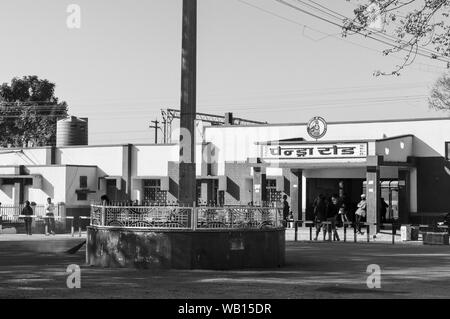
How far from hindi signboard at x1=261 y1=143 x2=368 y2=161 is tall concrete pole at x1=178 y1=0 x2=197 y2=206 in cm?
1792

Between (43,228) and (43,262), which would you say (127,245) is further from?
(43,228)

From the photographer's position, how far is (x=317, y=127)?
3875 cm

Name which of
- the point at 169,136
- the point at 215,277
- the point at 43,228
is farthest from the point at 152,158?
the point at 215,277

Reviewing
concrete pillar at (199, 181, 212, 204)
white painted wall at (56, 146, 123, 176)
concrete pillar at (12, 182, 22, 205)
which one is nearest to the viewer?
concrete pillar at (199, 181, 212, 204)

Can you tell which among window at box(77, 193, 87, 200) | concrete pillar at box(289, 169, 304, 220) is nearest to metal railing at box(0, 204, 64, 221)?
window at box(77, 193, 87, 200)

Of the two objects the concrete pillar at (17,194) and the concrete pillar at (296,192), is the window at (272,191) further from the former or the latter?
the concrete pillar at (17,194)

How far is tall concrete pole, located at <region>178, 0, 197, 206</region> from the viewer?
17797mm

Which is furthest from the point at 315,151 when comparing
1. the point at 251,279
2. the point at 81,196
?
the point at 251,279

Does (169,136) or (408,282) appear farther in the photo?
(169,136)

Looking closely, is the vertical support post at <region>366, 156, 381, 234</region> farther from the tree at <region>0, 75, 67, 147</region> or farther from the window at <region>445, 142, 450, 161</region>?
the tree at <region>0, 75, 67, 147</region>

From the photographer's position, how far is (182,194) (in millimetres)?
18016

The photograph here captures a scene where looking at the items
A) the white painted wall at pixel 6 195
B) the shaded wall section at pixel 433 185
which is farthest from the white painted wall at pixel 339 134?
the white painted wall at pixel 6 195
